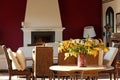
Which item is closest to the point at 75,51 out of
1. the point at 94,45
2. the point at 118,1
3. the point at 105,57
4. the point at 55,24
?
the point at 94,45

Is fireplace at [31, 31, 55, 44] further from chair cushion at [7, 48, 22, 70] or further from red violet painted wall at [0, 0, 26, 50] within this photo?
chair cushion at [7, 48, 22, 70]

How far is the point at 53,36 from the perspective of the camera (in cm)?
1269

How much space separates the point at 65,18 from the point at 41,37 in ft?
4.01

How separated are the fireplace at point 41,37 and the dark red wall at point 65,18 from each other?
1.66 feet

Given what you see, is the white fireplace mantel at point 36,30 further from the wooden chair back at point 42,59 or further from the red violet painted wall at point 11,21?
the wooden chair back at point 42,59

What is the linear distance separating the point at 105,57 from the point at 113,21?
5.23 meters

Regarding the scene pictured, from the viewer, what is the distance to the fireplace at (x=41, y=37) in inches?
496

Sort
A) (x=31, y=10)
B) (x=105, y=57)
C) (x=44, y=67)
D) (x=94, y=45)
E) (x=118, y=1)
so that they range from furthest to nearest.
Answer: (x=31, y=10) < (x=118, y=1) < (x=105, y=57) < (x=44, y=67) < (x=94, y=45)

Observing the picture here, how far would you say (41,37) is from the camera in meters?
12.7

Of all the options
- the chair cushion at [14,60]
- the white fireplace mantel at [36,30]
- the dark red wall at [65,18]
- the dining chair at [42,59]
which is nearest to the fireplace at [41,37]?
the white fireplace mantel at [36,30]

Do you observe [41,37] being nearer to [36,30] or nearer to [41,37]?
[41,37]

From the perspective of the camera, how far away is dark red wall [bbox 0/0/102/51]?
41.4 feet

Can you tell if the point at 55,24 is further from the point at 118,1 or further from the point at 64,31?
the point at 118,1

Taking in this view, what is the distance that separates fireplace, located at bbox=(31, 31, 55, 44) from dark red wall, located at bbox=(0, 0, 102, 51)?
507 millimetres
